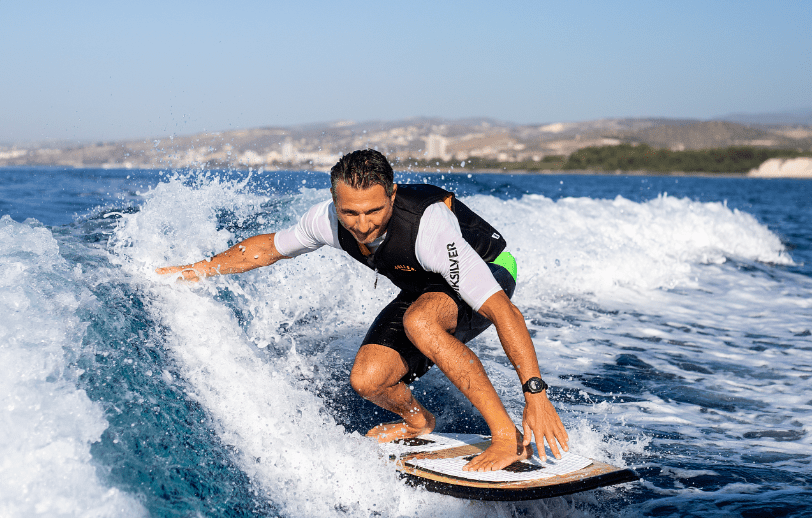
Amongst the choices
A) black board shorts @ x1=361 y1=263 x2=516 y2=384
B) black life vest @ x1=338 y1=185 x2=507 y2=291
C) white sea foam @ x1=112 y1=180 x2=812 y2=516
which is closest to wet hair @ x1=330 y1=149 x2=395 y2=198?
black life vest @ x1=338 y1=185 x2=507 y2=291

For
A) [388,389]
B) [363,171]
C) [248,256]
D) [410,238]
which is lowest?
[388,389]

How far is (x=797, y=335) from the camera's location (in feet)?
23.5

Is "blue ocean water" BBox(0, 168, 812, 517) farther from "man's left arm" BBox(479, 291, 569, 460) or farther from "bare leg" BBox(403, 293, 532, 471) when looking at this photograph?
"man's left arm" BBox(479, 291, 569, 460)

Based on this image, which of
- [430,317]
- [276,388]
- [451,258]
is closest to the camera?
[451,258]

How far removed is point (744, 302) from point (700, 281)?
160cm

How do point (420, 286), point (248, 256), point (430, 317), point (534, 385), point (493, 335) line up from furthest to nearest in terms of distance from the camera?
point (493, 335) → point (248, 256) → point (420, 286) → point (430, 317) → point (534, 385)

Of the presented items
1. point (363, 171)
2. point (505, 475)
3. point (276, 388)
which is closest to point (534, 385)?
point (505, 475)

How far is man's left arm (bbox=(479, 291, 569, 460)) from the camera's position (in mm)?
2844

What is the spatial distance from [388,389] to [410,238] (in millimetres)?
926

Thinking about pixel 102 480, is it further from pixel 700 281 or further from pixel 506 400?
pixel 700 281

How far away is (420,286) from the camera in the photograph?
3.51 m

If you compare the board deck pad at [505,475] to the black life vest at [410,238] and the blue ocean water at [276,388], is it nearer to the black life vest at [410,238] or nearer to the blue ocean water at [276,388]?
the blue ocean water at [276,388]

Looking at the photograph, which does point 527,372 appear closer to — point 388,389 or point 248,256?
point 388,389

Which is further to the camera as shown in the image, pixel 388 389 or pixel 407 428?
pixel 407 428
